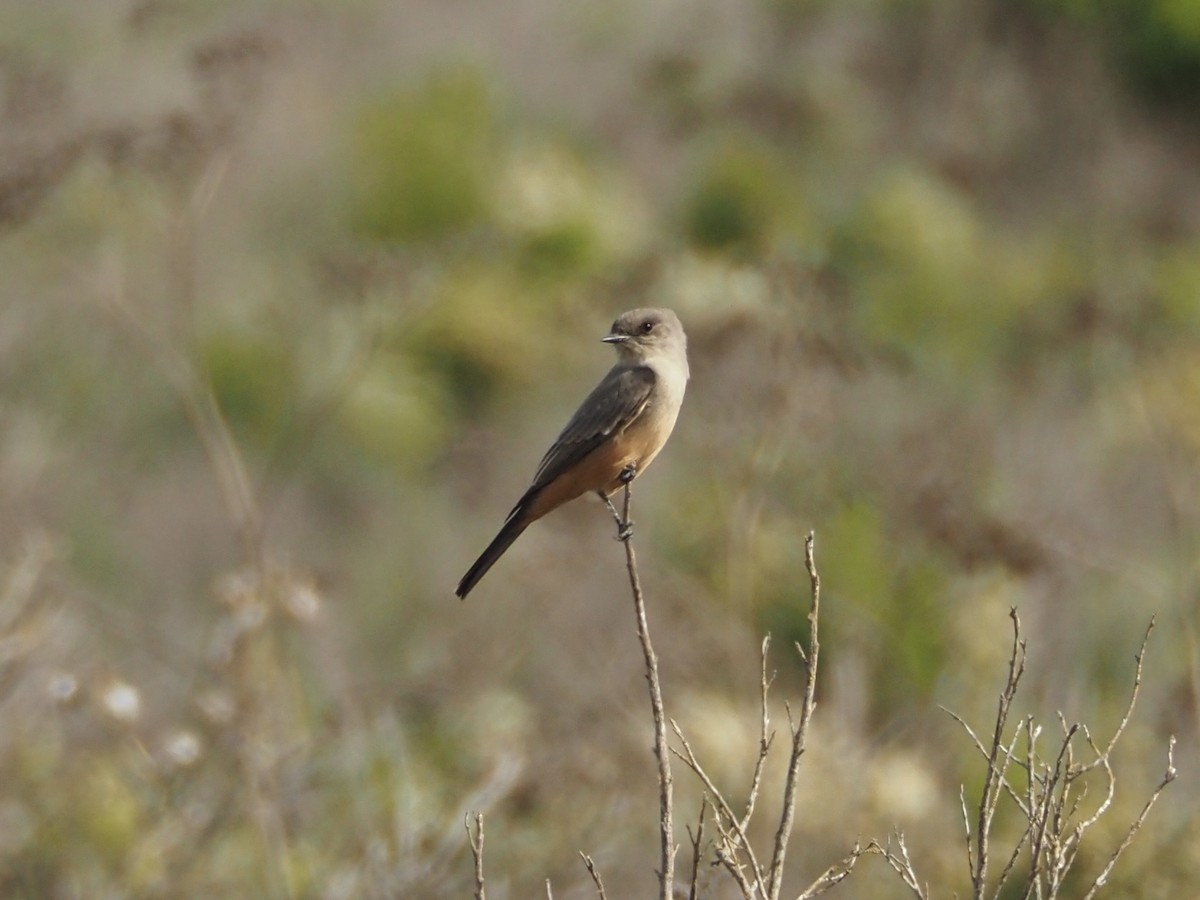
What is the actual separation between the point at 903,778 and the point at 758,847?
789 millimetres

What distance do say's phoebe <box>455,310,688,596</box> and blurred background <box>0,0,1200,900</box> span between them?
1.10m

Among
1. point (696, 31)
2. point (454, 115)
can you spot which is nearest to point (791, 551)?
point (454, 115)

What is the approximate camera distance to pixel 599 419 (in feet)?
16.4

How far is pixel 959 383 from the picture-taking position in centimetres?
1002

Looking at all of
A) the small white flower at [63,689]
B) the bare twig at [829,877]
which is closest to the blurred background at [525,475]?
the small white flower at [63,689]

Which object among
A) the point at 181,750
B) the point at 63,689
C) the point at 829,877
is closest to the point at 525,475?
the point at 181,750

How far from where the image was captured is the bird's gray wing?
495 cm

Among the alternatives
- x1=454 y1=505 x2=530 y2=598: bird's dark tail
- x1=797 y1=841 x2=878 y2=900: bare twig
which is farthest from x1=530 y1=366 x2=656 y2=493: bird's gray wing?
x1=797 y1=841 x2=878 y2=900: bare twig

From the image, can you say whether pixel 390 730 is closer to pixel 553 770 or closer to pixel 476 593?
pixel 553 770

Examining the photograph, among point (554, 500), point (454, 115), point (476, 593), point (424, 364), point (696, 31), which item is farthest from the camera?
point (696, 31)

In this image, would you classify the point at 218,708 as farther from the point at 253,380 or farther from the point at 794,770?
the point at 253,380

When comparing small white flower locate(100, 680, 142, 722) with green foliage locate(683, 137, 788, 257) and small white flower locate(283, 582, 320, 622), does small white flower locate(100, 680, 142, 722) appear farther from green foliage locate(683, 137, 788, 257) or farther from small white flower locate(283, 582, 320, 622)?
green foliage locate(683, 137, 788, 257)

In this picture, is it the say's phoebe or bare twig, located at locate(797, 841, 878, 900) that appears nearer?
bare twig, located at locate(797, 841, 878, 900)

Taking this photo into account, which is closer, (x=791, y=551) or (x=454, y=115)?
(x=791, y=551)
